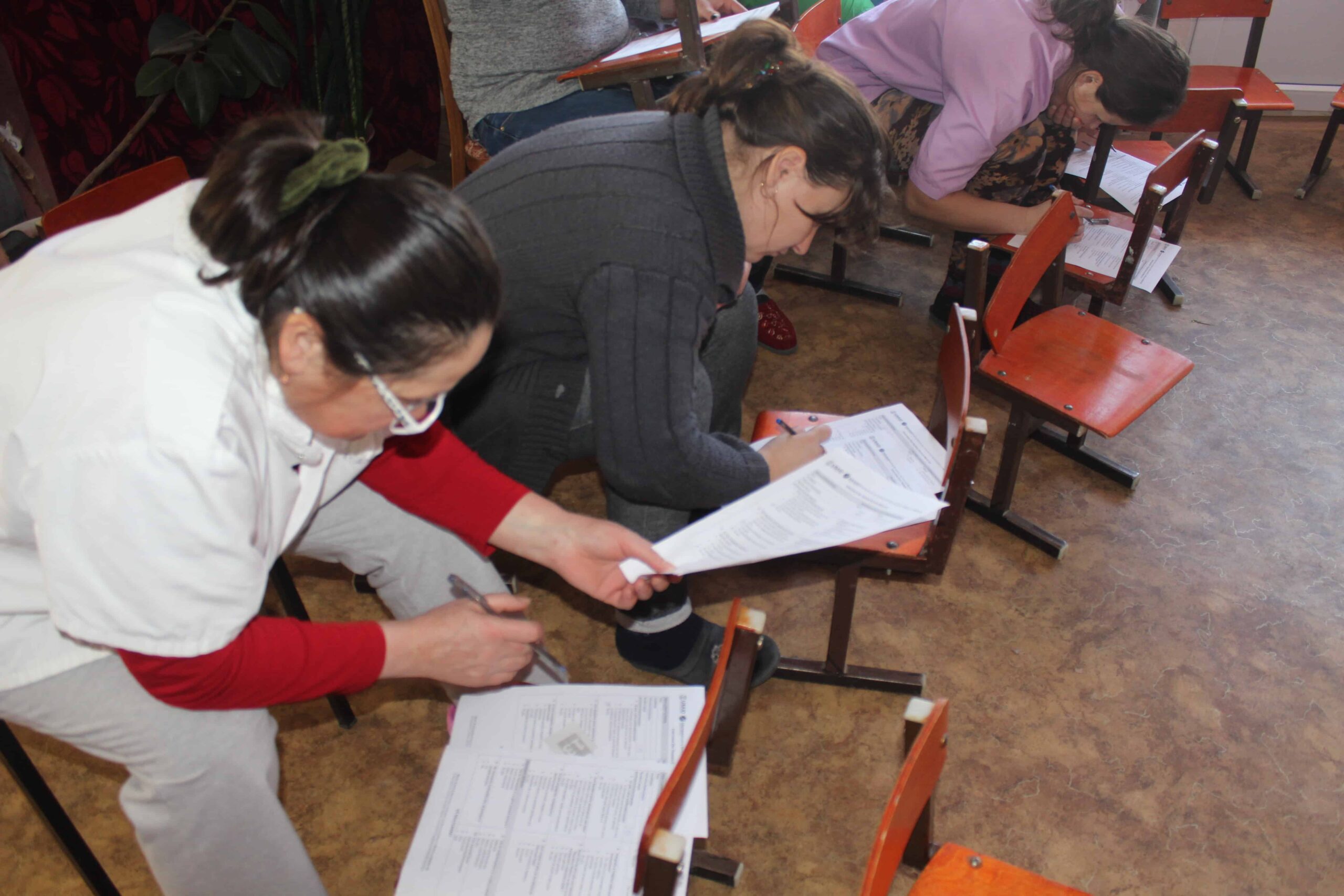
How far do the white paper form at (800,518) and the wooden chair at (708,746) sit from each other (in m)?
0.22

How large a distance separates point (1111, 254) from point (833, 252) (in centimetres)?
90

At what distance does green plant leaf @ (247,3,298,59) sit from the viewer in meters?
2.57

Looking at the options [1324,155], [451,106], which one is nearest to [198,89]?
[451,106]

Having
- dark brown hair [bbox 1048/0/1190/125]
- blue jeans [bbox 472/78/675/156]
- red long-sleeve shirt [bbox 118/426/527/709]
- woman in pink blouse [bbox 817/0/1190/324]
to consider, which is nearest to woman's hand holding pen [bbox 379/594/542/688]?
red long-sleeve shirt [bbox 118/426/527/709]

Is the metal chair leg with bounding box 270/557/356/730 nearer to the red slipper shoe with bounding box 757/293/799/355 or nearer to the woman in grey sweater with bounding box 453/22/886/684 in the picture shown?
the woman in grey sweater with bounding box 453/22/886/684

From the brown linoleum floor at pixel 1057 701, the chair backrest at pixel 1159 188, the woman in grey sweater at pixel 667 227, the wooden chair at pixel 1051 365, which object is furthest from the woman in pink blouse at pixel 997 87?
the woman in grey sweater at pixel 667 227

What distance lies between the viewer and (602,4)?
2230 mm

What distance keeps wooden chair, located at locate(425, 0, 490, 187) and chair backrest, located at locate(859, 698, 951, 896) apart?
67.6 inches

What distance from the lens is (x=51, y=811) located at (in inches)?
46.8

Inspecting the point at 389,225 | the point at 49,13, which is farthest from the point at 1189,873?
the point at 49,13

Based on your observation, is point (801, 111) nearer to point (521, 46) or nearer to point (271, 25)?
point (521, 46)

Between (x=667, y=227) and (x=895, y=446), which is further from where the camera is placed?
(x=895, y=446)

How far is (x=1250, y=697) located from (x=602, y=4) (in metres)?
2.01

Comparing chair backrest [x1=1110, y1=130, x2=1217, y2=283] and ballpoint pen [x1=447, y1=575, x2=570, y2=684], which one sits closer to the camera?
ballpoint pen [x1=447, y1=575, x2=570, y2=684]
